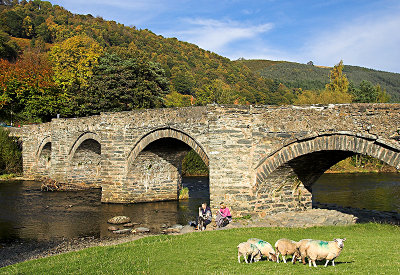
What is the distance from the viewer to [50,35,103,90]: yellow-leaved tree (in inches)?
1839

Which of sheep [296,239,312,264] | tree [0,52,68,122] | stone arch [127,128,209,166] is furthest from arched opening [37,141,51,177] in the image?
A: sheep [296,239,312,264]

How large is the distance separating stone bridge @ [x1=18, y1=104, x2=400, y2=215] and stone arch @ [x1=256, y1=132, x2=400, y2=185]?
0.09 feet

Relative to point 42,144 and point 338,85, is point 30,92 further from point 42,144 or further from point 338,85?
point 338,85

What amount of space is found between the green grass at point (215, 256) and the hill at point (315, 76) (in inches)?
3434

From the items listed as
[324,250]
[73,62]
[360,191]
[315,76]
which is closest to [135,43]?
[73,62]

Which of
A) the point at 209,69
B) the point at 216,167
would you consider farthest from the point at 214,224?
the point at 209,69

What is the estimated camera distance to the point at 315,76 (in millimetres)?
127500

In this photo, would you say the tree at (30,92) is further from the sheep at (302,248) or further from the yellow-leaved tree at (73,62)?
the sheep at (302,248)

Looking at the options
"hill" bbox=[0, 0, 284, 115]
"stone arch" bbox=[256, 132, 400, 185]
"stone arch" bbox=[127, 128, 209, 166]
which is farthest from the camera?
"hill" bbox=[0, 0, 284, 115]

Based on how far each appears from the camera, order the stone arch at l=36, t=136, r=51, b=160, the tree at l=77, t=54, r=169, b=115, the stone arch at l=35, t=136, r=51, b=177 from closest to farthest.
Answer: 1. the stone arch at l=36, t=136, r=51, b=160
2. the stone arch at l=35, t=136, r=51, b=177
3. the tree at l=77, t=54, r=169, b=115

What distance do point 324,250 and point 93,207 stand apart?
16.0 m

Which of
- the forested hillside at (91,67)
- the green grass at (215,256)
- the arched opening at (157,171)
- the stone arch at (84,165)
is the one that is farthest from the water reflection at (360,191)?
the forested hillside at (91,67)

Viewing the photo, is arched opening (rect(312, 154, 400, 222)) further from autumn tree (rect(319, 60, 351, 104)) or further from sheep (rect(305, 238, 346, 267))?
sheep (rect(305, 238, 346, 267))

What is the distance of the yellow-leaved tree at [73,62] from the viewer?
46.7 m
